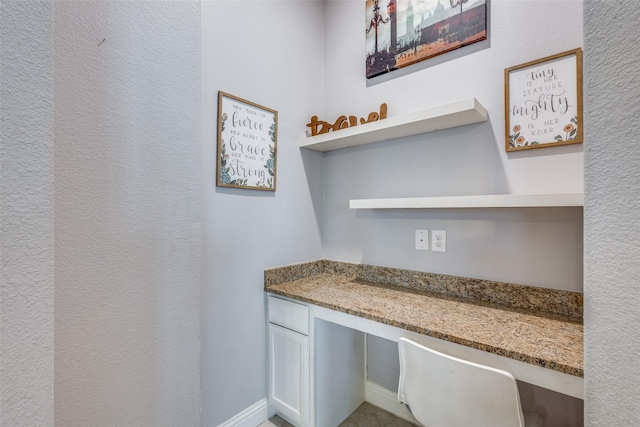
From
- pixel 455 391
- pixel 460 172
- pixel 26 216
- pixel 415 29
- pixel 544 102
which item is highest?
pixel 415 29

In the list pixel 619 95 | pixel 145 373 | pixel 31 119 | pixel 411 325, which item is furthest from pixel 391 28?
pixel 145 373

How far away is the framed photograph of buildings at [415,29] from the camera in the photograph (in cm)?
147

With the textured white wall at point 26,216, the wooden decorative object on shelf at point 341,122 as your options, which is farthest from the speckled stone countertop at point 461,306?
the textured white wall at point 26,216

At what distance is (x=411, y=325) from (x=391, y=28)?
5.46 ft

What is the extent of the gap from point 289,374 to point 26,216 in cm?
146

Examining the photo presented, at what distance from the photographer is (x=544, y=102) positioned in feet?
4.19

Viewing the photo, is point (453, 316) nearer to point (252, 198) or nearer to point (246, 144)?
point (252, 198)

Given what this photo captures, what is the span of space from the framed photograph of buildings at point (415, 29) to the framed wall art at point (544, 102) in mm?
313

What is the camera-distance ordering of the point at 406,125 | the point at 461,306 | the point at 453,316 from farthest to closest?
1. the point at 406,125
2. the point at 461,306
3. the point at 453,316

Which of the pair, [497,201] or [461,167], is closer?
[497,201]

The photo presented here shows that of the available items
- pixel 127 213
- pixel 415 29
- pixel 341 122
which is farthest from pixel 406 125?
pixel 127 213

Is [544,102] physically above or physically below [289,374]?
above

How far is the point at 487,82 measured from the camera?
1429 mm

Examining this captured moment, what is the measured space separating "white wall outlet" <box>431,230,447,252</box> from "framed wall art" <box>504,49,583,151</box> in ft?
1.72
